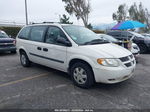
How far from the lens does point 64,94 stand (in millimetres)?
3584

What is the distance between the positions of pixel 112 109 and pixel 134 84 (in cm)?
163

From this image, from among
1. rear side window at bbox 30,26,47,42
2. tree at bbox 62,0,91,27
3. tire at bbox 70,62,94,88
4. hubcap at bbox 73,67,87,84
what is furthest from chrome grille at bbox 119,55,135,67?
tree at bbox 62,0,91,27

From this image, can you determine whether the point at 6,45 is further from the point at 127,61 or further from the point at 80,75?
the point at 127,61

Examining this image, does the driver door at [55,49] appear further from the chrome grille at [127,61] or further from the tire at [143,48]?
the tire at [143,48]

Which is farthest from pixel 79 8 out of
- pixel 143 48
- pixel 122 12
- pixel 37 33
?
pixel 37 33

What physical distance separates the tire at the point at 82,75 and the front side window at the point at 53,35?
3.00ft

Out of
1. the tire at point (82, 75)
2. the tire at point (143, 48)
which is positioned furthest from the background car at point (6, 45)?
the tire at point (143, 48)

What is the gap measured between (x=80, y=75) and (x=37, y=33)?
7.69ft

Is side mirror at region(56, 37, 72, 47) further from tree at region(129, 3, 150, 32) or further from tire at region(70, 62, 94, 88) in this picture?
tree at region(129, 3, 150, 32)

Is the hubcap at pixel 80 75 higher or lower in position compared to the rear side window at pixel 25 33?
lower

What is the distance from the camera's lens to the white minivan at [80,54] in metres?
3.47

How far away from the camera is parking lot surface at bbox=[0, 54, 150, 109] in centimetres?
307

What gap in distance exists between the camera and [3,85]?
13.6ft

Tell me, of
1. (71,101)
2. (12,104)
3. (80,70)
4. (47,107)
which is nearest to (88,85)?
(80,70)
